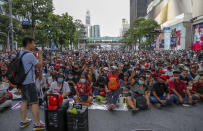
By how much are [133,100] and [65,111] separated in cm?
310

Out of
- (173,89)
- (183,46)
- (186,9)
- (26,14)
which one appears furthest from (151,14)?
(173,89)

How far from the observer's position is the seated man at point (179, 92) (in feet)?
21.2

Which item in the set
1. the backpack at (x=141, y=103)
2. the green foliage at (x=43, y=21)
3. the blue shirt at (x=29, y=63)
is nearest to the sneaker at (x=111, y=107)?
the backpack at (x=141, y=103)

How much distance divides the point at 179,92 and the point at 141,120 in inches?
102

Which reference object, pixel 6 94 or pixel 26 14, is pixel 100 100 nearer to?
pixel 6 94

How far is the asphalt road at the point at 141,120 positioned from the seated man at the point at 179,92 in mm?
521

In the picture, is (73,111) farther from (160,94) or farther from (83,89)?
(160,94)

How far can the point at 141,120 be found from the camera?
4.96 metres

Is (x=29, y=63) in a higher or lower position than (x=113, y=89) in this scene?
higher

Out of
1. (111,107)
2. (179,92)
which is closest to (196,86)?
(179,92)

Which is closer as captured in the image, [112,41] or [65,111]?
[65,111]

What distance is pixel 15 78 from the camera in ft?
11.6

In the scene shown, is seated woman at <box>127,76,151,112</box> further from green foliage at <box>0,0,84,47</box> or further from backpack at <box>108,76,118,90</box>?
green foliage at <box>0,0,84,47</box>

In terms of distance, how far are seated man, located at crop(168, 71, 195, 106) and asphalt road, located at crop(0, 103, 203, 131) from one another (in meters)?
0.52
